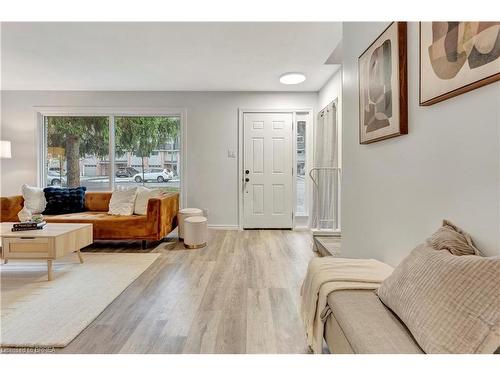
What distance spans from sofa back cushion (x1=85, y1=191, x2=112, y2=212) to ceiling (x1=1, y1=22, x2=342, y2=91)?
178 cm

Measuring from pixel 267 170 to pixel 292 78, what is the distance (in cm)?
163

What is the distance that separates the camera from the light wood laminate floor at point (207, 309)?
178 cm

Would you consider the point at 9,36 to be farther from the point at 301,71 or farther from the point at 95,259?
the point at 301,71

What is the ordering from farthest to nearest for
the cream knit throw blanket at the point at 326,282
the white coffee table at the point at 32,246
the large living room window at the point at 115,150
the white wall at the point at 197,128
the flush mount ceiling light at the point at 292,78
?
the large living room window at the point at 115,150, the white wall at the point at 197,128, the flush mount ceiling light at the point at 292,78, the white coffee table at the point at 32,246, the cream knit throw blanket at the point at 326,282

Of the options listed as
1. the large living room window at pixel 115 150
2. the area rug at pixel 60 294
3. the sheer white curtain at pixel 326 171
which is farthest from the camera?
the large living room window at pixel 115 150

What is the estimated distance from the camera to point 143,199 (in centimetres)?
433

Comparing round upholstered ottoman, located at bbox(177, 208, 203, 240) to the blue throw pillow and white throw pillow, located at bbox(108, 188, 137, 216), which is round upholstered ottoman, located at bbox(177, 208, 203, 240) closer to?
white throw pillow, located at bbox(108, 188, 137, 216)

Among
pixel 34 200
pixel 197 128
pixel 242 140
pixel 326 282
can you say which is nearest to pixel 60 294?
pixel 326 282

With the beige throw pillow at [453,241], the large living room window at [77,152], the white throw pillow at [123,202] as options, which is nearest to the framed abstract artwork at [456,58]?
the beige throw pillow at [453,241]

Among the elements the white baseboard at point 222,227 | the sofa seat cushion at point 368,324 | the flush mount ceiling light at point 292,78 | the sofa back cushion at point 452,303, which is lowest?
the white baseboard at point 222,227

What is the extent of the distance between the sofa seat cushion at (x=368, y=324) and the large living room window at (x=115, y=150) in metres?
4.51

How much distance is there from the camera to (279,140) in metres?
5.35

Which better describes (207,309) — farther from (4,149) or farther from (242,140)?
(4,149)

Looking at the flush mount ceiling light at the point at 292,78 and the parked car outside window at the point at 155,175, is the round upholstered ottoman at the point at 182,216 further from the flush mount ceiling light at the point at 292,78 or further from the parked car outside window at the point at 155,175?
the flush mount ceiling light at the point at 292,78
